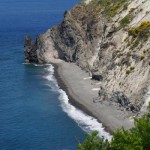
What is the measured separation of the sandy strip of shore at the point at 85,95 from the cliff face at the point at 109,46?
2400 mm

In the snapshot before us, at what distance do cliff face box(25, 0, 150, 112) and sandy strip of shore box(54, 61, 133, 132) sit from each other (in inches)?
94.5

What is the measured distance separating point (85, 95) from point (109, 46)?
15.7 meters

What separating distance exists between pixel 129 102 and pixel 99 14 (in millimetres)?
48280

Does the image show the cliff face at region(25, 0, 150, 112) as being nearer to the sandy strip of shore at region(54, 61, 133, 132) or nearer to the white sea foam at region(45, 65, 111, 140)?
the sandy strip of shore at region(54, 61, 133, 132)

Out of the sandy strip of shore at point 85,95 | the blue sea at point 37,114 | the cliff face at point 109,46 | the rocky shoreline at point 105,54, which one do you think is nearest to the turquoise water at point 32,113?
the blue sea at point 37,114

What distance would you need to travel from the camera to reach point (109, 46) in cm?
11294

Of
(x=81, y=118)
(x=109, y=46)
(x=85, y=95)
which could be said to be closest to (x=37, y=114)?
(x=81, y=118)

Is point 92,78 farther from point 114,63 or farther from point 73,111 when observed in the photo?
point 73,111

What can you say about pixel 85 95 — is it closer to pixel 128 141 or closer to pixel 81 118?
pixel 81 118

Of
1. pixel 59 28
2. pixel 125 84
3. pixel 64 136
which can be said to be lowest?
pixel 64 136

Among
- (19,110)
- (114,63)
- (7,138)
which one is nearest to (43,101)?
(19,110)

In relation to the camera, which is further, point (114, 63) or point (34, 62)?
point (34, 62)

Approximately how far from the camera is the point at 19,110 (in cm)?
9612

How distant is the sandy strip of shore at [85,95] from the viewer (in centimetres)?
8494
